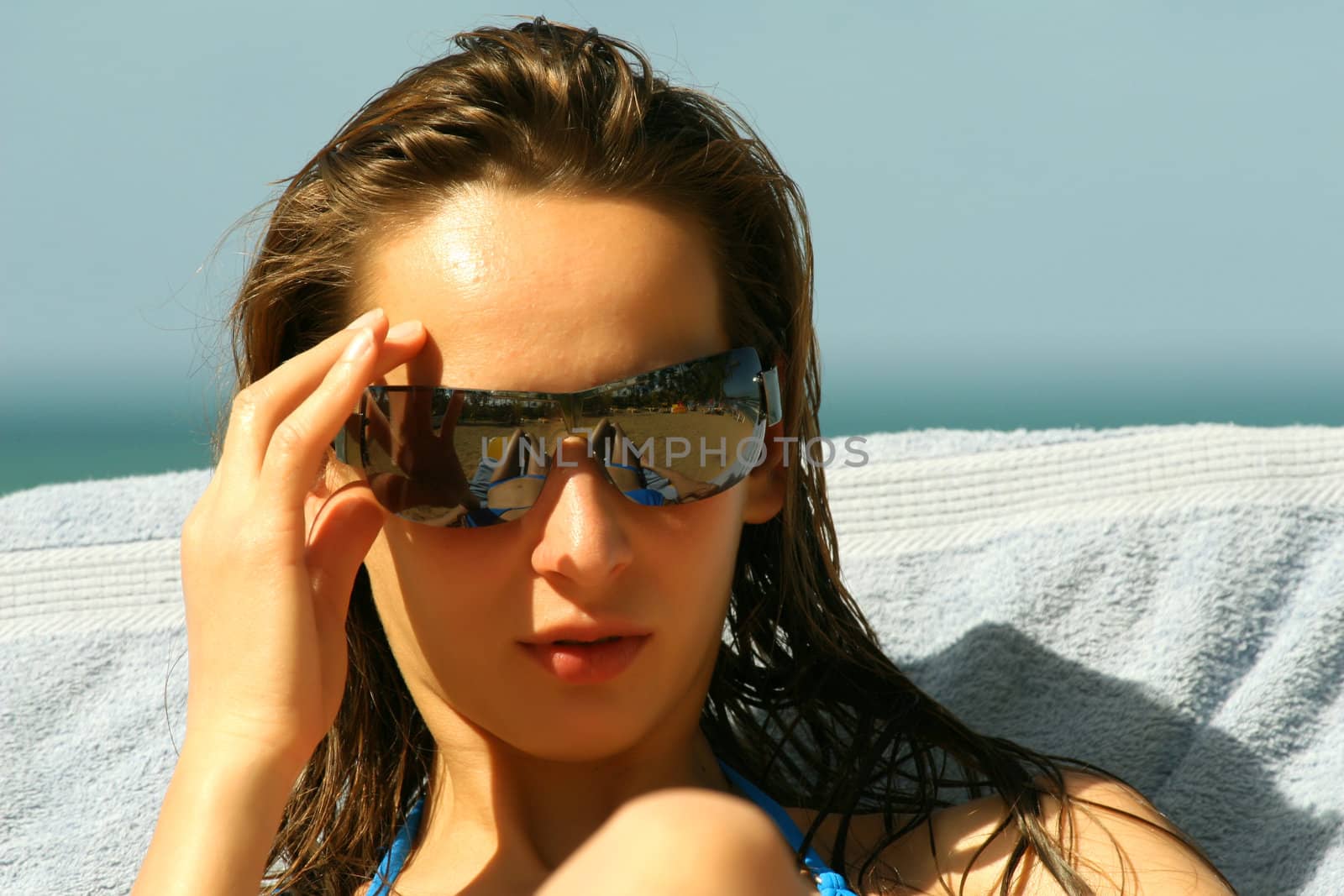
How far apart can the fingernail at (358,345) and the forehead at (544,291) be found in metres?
0.06

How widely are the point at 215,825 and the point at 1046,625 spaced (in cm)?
132

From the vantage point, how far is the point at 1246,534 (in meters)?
2.07

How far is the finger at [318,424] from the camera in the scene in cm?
138

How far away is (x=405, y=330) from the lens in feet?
4.64

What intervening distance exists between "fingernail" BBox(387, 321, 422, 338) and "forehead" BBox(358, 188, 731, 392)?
0.02 m

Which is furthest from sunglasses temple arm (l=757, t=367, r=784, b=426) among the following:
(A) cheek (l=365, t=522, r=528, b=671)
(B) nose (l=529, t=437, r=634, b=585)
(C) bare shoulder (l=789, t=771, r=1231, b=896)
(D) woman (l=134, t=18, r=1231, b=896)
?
(C) bare shoulder (l=789, t=771, r=1231, b=896)

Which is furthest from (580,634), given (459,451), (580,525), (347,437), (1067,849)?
(1067,849)

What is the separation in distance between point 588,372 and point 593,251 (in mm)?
135

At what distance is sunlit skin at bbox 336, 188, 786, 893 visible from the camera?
138 cm

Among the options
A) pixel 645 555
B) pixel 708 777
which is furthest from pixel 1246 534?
pixel 645 555

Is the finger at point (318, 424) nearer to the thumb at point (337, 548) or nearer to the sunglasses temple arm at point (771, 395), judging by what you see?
the thumb at point (337, 548)

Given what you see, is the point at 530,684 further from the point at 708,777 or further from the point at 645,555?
the point at 708,777

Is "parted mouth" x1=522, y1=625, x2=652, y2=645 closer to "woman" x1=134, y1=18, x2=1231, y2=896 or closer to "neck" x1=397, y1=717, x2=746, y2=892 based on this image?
"woman" x1=134, y1=18, x2=1231, y2=896

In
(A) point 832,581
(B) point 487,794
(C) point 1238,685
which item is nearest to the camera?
(B) point 487,794
